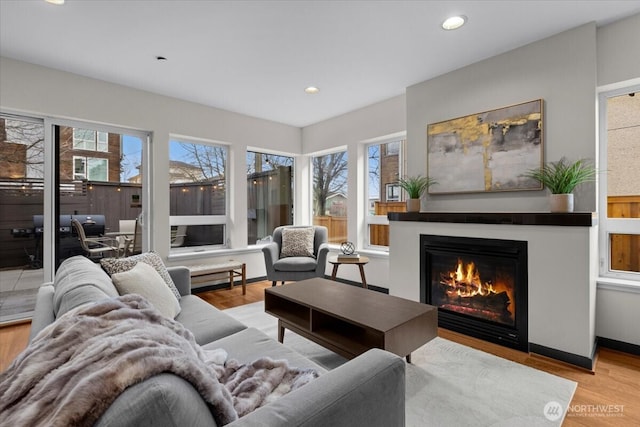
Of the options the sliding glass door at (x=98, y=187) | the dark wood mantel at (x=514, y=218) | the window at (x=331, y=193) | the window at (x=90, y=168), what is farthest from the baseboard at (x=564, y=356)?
the window at (x=90, y=168)

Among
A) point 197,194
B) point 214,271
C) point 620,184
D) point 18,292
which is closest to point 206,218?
point 197,194

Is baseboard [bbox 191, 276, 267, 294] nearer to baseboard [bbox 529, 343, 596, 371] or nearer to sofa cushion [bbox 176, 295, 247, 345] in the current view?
sofa cushion [bbox 176, 295, 247, 345]

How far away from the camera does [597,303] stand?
2.43 m

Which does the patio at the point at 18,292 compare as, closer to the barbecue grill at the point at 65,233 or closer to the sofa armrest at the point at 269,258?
the barbecue grill at the point at 65,233

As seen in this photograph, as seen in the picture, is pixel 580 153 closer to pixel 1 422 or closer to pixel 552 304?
pixel 552 304

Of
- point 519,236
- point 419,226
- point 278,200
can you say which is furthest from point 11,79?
point 519,236

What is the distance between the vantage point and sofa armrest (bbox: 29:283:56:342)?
4.18 feet

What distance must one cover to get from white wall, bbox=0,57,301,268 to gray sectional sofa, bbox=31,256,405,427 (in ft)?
7.30

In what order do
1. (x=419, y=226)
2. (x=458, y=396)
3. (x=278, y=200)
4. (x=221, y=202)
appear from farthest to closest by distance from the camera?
(x=278, y=200), (x=221, y=202), (x=419, y=226), (x=458, y=396)

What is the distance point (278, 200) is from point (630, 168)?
14.2 ft

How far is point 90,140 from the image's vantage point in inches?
138

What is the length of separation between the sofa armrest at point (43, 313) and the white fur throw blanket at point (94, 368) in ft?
1.47

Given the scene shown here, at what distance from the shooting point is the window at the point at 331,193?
15.7 feet

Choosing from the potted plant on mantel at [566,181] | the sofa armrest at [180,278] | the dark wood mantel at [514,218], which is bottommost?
the sofa armrest at [180,278]
